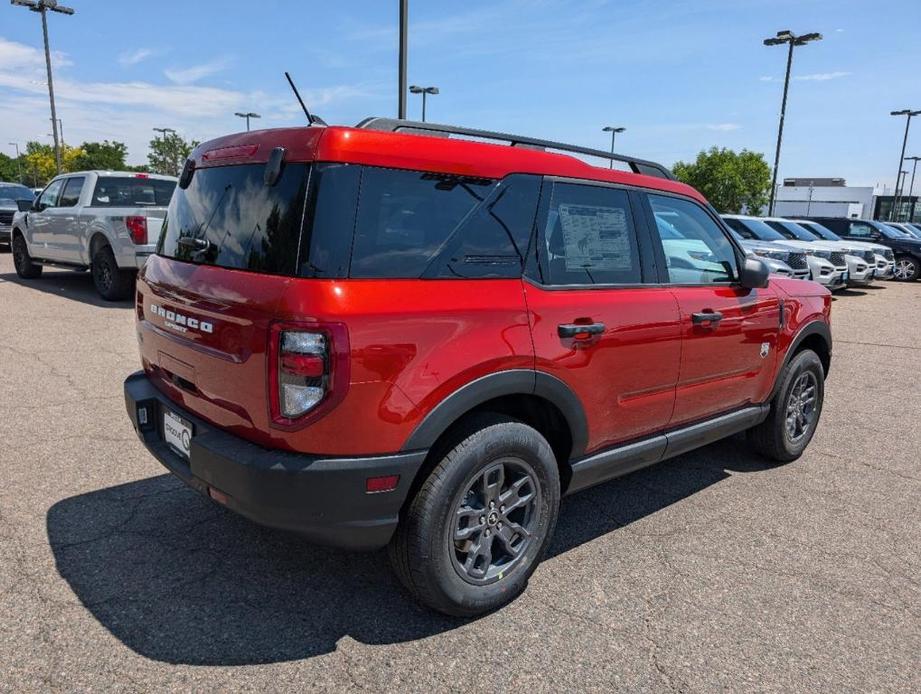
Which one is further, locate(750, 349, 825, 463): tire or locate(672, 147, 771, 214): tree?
locate(672, 147, 771, 214): tree

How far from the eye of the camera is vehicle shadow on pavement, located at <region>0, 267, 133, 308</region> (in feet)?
32.6

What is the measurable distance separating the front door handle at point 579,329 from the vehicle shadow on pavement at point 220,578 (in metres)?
1.12

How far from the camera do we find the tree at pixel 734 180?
55.9m

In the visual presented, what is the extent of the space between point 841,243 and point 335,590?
17.0 meters

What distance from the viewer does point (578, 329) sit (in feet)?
9.25

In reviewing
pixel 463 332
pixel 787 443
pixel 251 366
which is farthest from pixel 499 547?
pixel 787 443

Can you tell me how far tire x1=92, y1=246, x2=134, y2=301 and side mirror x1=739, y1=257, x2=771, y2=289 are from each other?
8557mm

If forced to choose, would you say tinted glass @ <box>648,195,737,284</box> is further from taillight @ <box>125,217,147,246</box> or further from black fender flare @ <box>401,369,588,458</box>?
taillight @ <box>125,217,147,246</box>

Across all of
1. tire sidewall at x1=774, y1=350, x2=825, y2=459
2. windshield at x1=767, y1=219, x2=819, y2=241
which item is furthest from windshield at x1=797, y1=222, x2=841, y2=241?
tire sidewall at x1=774, y1=350, x2=825, y2=459

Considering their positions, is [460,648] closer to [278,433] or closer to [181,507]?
[278,433]

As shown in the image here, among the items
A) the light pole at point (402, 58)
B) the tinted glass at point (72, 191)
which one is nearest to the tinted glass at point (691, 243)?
the light pole at point (402, 58)

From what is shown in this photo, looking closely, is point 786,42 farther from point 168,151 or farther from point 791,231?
point 168,151

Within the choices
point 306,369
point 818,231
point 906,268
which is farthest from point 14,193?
point 906,268

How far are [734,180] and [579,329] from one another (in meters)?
58.7
